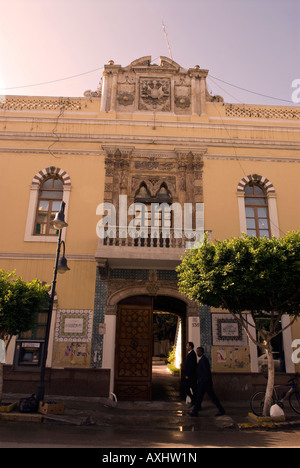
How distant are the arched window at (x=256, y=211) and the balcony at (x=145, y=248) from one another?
2.25m

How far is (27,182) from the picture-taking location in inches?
512

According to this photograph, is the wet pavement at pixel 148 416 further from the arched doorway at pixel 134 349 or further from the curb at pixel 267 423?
the arched doorway at pixel 134 349

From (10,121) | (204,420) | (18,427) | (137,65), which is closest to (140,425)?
(204,420)

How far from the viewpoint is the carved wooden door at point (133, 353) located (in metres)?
11.3

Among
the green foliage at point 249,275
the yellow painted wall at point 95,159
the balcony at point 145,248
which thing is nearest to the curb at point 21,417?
the yellow painted wall at point 95,159

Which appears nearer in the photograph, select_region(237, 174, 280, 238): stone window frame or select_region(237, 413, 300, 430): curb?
select_region(237, 413, 300, 430): curb

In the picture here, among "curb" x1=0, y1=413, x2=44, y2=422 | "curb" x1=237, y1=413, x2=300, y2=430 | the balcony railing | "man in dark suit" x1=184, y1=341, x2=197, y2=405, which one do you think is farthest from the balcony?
"curb" x1=237, y1=413, x2=300, y2=430

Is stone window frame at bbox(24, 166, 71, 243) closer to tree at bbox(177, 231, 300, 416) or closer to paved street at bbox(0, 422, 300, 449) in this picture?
tree at bbox(177, 231, 300, 416)

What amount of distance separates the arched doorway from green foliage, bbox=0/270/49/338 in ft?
11.0

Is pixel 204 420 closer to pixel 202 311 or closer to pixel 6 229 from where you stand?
pixel 202 311

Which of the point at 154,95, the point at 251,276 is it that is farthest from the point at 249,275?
the point at 154,95

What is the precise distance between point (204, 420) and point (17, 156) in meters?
10.9

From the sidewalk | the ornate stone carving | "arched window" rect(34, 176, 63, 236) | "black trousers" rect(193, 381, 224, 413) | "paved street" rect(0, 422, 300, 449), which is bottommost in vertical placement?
"paved street" rect(0, 422, 300, 449)

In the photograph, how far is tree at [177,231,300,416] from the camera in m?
8.55
